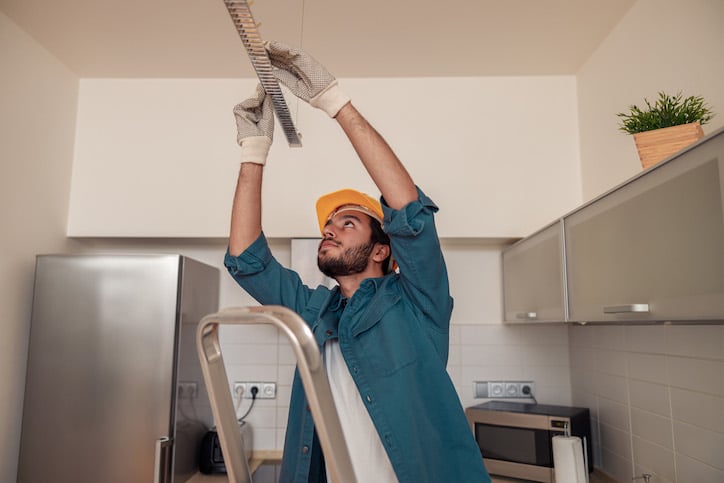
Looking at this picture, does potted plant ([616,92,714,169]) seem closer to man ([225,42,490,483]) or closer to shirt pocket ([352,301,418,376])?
man ([225,42,490,483])

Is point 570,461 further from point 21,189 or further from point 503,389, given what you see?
point 21,189

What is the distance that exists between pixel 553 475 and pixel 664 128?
141 cm

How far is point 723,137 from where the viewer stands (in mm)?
1080

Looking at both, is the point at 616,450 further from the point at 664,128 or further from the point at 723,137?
the point at 723,137

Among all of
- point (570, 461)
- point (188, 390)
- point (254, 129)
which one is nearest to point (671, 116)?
point (254, 129)

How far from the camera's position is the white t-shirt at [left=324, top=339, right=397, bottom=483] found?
4.23ft

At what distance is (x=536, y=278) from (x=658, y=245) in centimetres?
91

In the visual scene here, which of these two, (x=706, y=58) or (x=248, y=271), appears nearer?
(x=248, y=271)

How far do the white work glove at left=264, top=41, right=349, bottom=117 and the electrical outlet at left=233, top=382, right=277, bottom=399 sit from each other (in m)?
1.83

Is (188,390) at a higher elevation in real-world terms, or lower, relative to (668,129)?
lower

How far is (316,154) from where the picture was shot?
2619 millimetres

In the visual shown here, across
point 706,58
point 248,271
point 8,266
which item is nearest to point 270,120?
point 248,271

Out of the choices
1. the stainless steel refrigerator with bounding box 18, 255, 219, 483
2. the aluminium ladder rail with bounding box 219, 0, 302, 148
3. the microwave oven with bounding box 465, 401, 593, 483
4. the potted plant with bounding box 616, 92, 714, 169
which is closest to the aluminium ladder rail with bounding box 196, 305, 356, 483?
the aluminium ladder rail with bounding box 219, 0, 302, 148

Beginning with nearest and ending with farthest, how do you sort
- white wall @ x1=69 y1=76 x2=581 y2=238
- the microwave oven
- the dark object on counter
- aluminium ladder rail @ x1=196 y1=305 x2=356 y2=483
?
aluminium ladder rail @ x1=196 y1=305 x2=356 y2=483 → the microwave oven → the dark object on counter → white wall @ x1=69 y1=76 x2=581 y2=238
